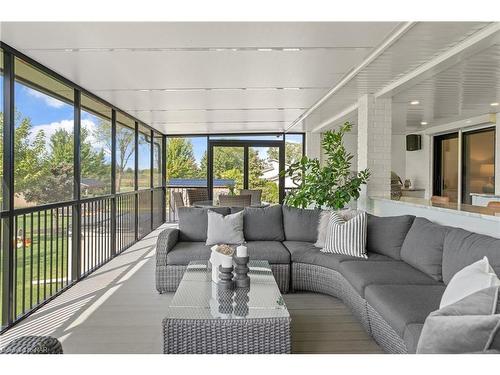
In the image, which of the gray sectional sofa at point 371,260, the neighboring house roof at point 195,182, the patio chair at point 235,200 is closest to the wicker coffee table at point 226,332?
the gray sectional sofa at point 371,260

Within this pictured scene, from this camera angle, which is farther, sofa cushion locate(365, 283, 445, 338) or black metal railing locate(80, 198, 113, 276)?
black metal railing locate(80, 198, 113, 276)

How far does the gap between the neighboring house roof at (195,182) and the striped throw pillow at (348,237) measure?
20.7ft

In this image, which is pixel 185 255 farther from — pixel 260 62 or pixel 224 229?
pixel 260 62

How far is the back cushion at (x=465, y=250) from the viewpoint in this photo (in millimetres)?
2535

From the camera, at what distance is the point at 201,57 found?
3701 millimetres

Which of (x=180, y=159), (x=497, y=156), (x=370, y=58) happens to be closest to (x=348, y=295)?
(x=370, y=58)

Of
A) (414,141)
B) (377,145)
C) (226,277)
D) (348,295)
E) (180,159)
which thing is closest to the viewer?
(226,277)

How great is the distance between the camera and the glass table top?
2.46 m

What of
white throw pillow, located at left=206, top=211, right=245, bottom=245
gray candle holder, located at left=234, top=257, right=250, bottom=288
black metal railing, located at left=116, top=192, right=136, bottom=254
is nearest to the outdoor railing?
black metal railing, located at left=116, top=192, right=136, bottom=254

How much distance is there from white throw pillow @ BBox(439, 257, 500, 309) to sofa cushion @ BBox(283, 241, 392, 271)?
5.21 feet

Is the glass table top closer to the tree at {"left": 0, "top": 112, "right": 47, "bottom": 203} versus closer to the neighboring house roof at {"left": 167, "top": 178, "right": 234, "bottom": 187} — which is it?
the tree at {"left": 0, "top": 112, "right": 47, "bottom": 203}

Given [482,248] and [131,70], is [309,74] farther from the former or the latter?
[482,248]

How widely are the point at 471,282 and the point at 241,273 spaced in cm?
160

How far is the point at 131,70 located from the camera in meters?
4.16
